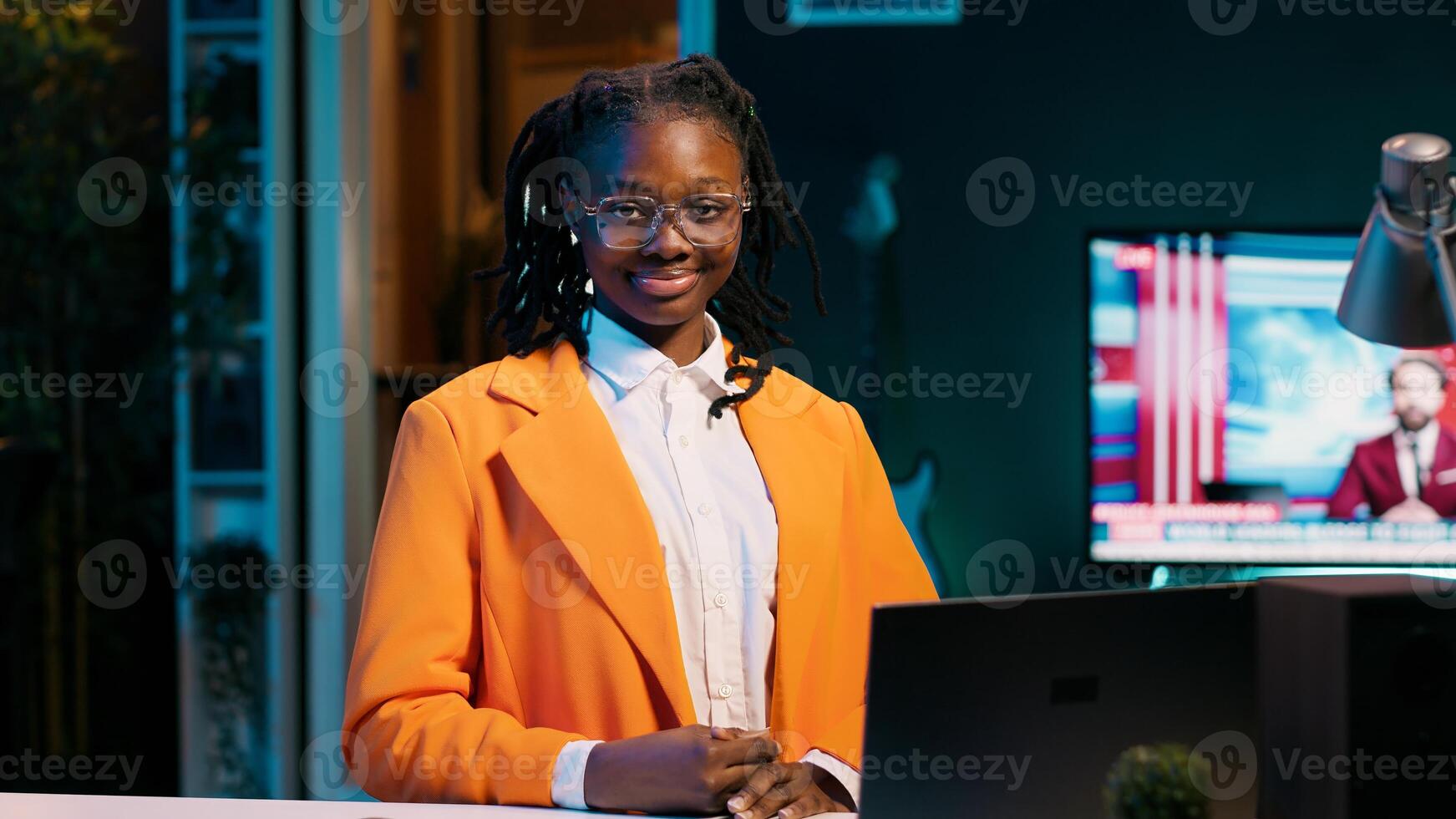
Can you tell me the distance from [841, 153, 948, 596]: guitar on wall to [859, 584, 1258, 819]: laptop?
7.47ft

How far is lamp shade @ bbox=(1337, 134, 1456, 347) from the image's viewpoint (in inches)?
42.7

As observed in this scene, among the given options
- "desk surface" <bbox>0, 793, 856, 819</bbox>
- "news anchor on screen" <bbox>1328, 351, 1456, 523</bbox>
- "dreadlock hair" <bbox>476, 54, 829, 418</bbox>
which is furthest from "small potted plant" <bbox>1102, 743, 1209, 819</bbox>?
"news anchor on screen" <bbox>1328, 351, 1456, 523</bbox>

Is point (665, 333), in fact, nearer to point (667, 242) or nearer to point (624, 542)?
point (667, 242)

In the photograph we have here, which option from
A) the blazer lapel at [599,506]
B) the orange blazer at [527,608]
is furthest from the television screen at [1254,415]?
the blazer lapel at [599,506]

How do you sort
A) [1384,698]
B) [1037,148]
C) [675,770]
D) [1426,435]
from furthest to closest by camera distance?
[1037,148]
[1426,435]
[675,770]
[1384,698]

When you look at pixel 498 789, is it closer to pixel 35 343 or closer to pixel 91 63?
pixel 35 343

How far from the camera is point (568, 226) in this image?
5.59ft

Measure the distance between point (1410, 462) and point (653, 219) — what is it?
243 cm

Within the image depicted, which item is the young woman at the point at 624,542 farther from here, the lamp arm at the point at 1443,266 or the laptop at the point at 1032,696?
the lamp arm at the point at 1443,266

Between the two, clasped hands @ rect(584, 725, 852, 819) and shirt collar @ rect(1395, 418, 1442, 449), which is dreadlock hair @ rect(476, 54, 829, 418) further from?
shirt collar @ rect(1395, 418, 1442, 449)

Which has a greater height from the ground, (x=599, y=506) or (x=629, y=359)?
(x=629, y=359)

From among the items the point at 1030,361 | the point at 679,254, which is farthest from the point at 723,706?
the point at 1030,361

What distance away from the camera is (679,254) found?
4.92 ft

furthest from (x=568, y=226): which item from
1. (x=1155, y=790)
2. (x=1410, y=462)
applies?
(x=1410, y=462)
